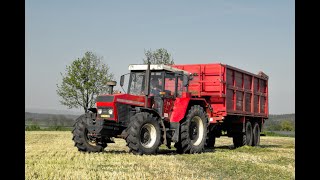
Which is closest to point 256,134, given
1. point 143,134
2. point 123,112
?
point 143,134

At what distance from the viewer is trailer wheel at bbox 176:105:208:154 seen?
14.8 metres

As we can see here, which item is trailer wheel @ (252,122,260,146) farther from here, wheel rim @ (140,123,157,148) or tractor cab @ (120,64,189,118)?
wheel rim @ (140,123,157,148)

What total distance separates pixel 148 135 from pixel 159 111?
1.09 meters

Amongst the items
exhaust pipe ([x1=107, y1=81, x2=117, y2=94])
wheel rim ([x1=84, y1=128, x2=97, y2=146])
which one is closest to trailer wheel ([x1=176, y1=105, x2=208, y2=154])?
exhaust pipe ([x1=107, y1=81, x2=117, y2=94])

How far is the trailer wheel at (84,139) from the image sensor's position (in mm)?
14383

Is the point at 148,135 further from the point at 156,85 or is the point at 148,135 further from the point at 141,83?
the point at 141,83

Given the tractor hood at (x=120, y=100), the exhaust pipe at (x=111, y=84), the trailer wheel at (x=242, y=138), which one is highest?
the exhaust pipe at (x=111, y=84)

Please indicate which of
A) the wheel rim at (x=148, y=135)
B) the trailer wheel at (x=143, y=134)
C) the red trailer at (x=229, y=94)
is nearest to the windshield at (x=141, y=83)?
the trailer wheel at (x=143, y=134)

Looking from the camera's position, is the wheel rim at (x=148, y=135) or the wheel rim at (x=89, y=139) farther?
the wheel rim at (x=89, y=139)

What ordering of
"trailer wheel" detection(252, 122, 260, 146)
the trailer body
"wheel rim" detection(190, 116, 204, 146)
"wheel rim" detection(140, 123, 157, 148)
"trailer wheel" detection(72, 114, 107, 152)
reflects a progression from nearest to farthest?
"wheel rim" detection(140, 123, 157, 148), "trailer wheel" detection(72, 114, 107, 152), "wheel rim" detection(190, 116, 204, 146), the trailer body, "trailer wheel" detection(252, 122, 260, 146)

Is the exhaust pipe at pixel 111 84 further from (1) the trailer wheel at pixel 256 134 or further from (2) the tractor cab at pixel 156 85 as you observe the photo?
(1) the trailer wheel at pixel 256 134
